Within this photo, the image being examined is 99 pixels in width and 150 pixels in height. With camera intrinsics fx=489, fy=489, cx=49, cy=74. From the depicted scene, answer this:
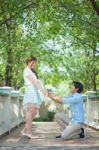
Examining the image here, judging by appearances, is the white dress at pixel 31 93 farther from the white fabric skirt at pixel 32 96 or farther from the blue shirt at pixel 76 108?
the blue shirt at pixel 76 108

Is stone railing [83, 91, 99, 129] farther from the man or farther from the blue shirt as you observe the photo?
the blue shirt

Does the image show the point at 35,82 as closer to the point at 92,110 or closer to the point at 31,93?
the point at 31,93

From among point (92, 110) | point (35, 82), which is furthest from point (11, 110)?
point (35, 82)

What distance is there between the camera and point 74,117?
10.8 metres

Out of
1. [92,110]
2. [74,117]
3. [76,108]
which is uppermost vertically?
[76,108]

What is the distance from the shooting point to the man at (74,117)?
34.5 feet

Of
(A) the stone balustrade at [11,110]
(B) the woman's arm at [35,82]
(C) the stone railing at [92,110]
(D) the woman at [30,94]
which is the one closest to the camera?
(B) the woman's arm at [35,82]

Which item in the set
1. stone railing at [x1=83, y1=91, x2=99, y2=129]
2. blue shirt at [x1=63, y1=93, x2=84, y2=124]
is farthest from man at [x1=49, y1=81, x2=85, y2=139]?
stone railing at [x1=83, y1=91, x2=99, y2=129]

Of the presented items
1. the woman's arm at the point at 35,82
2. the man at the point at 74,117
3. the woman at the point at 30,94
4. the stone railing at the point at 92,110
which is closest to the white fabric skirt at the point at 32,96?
the woman at the point at 30,94

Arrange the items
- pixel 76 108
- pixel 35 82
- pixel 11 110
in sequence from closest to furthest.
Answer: pixel 35 82 < pixel 76 108 < pixel 11 110

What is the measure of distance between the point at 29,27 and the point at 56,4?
5.47ft

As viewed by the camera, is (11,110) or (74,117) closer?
(74,117)

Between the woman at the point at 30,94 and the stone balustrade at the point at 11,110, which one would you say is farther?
the stone balustrade at the point at 11,110

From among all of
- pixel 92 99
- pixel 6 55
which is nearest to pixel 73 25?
pixel 92 99
